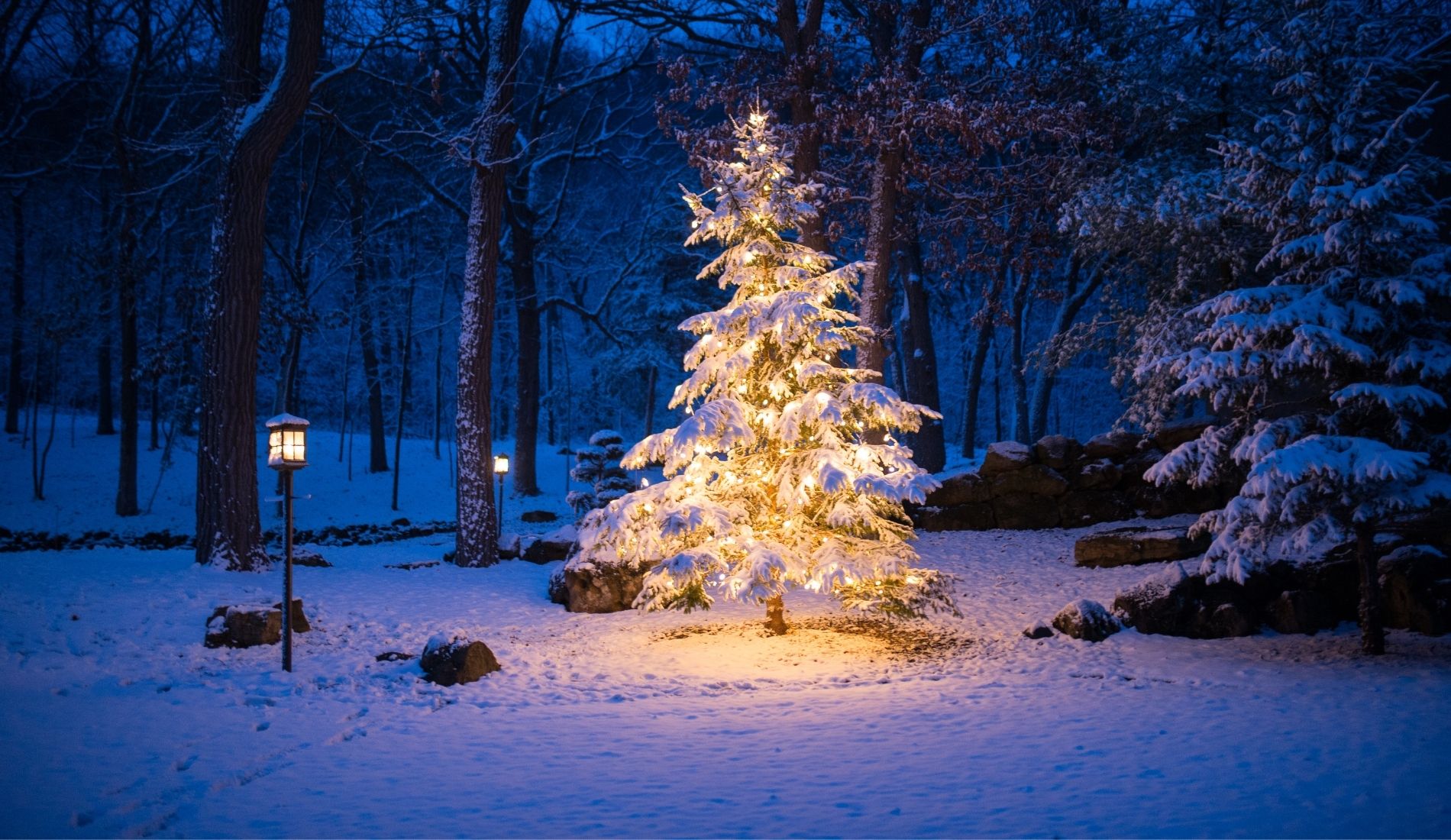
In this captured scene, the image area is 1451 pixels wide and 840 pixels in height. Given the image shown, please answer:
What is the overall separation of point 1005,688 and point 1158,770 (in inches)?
84.1

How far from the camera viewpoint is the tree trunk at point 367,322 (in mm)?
22875

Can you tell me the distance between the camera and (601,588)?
36.0 feet

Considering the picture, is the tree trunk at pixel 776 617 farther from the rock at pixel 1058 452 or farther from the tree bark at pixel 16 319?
the tree bark at pixel 16 319

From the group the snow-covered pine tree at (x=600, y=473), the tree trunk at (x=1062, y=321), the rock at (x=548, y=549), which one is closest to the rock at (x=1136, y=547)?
the tree trunk at (x=1062, y=321)

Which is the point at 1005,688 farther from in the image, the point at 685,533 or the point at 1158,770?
the point at 685,533

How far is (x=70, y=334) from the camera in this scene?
2088 centimetres

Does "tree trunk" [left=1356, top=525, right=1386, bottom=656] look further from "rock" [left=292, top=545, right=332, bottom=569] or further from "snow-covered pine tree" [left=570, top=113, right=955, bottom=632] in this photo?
"rock" [left=292, top=545, right=332, bottom=569]

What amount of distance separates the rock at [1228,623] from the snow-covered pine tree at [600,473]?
1092cm

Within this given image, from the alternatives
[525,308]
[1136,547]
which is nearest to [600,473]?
[525,308]

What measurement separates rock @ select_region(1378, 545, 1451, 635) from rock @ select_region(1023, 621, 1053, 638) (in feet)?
10.4

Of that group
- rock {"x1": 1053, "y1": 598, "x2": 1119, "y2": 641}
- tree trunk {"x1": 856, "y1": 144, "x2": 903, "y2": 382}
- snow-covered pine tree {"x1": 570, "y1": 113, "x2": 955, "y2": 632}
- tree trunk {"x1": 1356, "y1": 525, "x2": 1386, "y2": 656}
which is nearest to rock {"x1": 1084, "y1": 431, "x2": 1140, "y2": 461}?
tree trunk {"x1": 856, "y1": 144, "x2": 903, "y2": 382}

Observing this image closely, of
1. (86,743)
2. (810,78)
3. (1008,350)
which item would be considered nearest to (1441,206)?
(810,78)

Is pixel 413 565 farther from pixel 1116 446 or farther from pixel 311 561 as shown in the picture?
pixel 1116 446

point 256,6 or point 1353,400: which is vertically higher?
point 256,6
